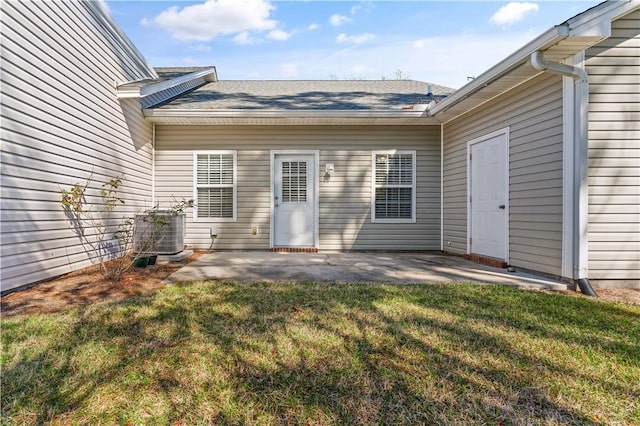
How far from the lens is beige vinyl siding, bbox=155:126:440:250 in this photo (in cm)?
647

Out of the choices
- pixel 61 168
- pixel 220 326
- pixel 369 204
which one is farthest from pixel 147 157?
pixel 220 326

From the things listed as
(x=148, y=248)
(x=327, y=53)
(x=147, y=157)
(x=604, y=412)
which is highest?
(x=327, y=53)

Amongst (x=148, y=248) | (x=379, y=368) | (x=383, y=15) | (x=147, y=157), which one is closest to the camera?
(x=379, y=368)

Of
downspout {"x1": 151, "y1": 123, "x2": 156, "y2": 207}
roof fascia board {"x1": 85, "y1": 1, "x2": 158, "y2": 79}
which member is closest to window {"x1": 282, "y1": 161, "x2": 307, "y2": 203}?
downspout {"x1": 151, "y1": 123, "x2": 156, "y2": 207}

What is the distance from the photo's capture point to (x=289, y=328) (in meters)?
2.37

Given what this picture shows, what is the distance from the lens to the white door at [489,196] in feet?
15.9

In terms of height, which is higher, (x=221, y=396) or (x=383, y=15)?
(x=383, y=15)

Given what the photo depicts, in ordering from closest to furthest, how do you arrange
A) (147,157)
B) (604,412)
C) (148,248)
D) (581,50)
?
(604,412)
(581,50)
(148,248)
(147,157)

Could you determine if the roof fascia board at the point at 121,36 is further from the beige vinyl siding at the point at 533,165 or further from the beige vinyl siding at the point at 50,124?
the beige vinyl siding at the point at 533,165

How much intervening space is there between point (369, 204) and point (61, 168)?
497cm

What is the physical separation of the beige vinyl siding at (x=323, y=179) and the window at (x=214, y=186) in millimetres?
143

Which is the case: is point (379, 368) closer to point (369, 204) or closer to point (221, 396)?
point (221, 396)

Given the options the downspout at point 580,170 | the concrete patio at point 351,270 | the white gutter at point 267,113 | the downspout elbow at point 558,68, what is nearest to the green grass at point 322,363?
the downspout at point 580,170

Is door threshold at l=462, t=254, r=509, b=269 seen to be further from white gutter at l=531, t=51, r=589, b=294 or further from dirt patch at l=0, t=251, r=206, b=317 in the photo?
dirt patch at l=0, t=251, r=206, b=317
